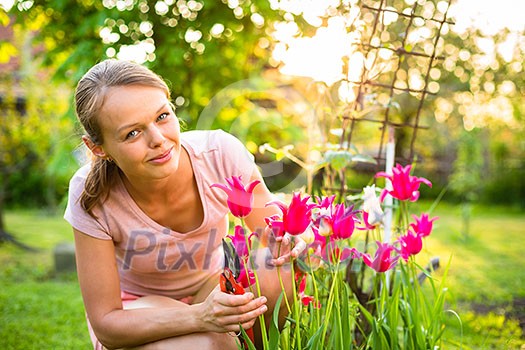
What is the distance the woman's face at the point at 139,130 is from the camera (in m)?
1.57

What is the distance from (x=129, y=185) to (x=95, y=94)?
37 centimetres

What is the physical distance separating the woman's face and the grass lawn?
964mm

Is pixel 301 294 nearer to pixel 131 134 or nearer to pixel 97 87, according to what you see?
pixel 131 134

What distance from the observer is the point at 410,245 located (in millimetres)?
1602

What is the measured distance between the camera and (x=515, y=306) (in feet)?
11.6

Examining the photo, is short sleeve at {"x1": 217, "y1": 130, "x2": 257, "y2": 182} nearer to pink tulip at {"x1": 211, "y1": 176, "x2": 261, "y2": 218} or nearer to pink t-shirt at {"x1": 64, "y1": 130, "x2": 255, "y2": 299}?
pink t-shirt at {"x1": 64, "y1": 130, "x2": 255, "y2": 299}

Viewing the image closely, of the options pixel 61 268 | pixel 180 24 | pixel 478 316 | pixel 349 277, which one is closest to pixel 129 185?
pixel 349 277

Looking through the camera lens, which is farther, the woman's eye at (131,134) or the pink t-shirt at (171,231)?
the pink t-shirt at (171,231)

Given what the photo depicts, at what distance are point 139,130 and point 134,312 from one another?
515 mm

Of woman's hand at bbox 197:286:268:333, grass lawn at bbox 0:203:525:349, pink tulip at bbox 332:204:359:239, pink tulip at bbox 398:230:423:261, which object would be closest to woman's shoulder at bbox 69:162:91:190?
woman's hand at bbox 197:286:268:333

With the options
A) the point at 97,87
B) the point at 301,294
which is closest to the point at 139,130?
the point at 97,87

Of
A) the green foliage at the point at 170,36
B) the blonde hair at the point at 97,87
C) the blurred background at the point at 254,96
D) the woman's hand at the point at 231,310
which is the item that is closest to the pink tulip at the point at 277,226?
the woman's hand at the point at 231,310

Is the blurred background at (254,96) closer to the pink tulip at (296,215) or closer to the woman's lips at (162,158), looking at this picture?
the woman's lips at (162,158)

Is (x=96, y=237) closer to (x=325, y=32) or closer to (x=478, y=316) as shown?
(x=325, y=32)
